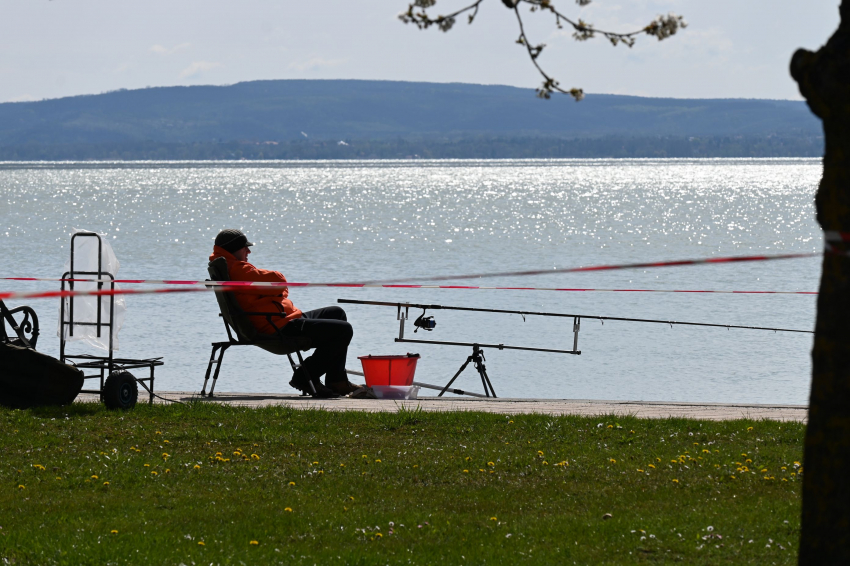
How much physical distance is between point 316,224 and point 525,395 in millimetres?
48357

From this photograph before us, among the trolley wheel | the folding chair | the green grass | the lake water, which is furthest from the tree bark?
the lake water

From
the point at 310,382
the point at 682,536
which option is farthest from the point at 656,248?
the point at 682,536

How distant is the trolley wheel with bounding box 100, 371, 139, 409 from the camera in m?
8.55

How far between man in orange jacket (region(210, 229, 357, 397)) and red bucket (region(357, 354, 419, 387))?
58cm

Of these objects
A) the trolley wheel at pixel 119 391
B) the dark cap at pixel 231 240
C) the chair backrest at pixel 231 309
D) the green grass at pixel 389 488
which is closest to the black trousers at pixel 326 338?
the chair backrest at pixel 231 309

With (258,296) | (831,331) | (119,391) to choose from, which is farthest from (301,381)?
(831,331)

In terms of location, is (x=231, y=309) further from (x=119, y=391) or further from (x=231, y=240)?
(x=119, y=391)

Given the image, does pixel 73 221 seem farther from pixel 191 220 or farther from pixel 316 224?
pixel 316 224

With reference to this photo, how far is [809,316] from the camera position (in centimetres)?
2536

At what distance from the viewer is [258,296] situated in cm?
962

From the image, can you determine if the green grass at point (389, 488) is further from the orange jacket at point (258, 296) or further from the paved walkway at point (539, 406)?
the orange jacket at point (258, 296)

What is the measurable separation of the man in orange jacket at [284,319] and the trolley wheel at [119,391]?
1.22 meters

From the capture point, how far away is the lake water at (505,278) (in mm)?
18875

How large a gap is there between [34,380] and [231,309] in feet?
5.53
